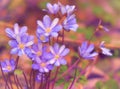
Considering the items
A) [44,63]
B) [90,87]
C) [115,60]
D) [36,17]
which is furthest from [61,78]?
[36,17]

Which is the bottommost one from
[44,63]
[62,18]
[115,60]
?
[115,60]

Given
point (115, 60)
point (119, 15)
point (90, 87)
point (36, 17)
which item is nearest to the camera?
point (90, 87)

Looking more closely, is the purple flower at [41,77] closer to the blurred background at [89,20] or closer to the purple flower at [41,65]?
the purple flower at [41,65]

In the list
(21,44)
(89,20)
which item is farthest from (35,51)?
(89,20)

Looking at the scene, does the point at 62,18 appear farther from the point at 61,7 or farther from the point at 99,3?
the point at 99,3

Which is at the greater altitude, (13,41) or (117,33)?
(13,41)

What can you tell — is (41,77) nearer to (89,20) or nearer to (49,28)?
(49,28)
